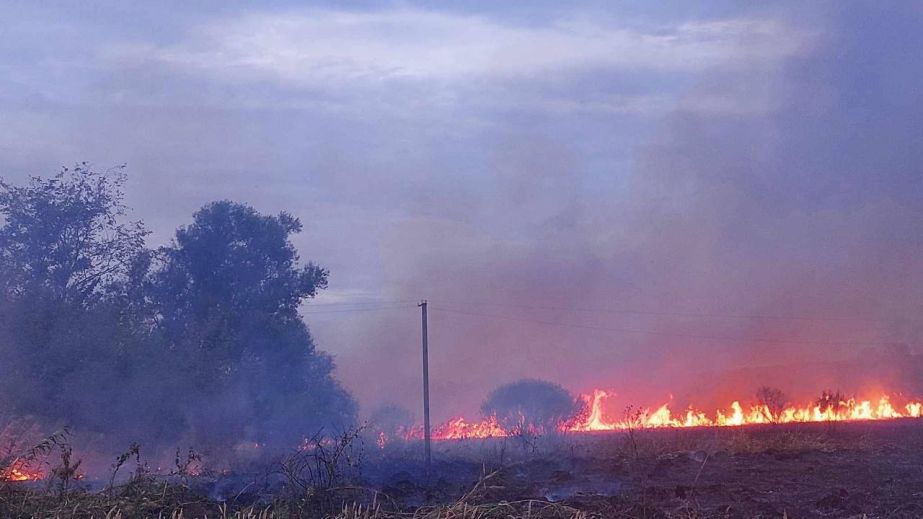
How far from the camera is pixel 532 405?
2520 inches

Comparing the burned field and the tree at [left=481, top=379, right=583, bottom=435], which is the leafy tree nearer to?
the burned field

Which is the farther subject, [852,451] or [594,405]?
[594,405]

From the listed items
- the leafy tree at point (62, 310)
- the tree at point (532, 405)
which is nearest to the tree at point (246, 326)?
the leafy tree at point (62, 310)

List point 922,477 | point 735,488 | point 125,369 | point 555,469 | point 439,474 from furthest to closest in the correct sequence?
point 125,369, point 439,474, point 555,469, point 922,477, point 735,488

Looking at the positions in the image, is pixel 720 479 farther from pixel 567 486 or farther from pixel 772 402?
pixel 772 402

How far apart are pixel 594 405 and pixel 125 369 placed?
3215 centimetres

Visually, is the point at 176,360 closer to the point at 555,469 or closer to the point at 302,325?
the point at 302,325

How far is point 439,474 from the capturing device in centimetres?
2497

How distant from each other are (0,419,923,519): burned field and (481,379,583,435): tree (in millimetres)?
28638

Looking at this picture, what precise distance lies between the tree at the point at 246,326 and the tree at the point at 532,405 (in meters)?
18.1

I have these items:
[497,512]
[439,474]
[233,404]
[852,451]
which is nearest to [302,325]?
[233,404]

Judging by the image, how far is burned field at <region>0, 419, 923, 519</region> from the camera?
11.8m

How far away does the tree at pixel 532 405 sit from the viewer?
200 feet

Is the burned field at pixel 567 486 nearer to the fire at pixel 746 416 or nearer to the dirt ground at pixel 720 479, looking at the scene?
the dirt ground at pixel 720 479
